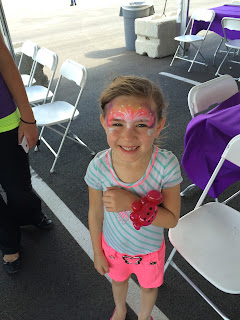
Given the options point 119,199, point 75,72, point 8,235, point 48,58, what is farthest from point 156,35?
point 119,199

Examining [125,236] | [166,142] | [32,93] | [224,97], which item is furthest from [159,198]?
[32,93]

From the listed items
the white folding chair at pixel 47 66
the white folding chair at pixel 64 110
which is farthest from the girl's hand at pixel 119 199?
the white folding chair at pixel 47 66

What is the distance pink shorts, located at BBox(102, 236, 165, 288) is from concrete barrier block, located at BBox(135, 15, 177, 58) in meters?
4.83

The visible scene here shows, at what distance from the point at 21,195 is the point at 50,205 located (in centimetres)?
65

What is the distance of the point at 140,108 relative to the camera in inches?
35.3

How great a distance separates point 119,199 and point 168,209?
0.19 m

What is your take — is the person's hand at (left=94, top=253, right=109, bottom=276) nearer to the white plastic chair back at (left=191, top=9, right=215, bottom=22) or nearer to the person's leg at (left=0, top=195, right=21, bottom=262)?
the person's leg at (left=0, top=195, right=21, bottom=262)

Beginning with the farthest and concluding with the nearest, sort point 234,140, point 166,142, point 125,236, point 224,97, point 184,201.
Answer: point 166,142 → point 184,201 → point 224,97 → point 234,140 → point 125,236

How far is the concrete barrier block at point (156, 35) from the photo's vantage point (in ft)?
17.0

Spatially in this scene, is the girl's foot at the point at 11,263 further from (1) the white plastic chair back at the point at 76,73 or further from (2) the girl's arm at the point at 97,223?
(1) the white plastic chair back at the point at 76,73

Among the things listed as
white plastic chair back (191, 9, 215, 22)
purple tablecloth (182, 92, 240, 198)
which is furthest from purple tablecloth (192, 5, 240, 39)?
purple tablecloth (182, 92, 240, 198)

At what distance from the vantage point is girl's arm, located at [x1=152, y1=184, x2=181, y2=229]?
1.01m

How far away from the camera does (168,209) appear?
103 centimetres

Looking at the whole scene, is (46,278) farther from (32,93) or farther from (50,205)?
(32,93)
